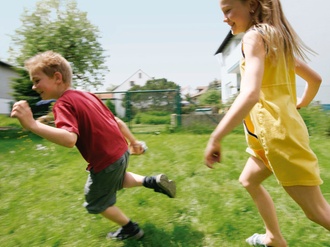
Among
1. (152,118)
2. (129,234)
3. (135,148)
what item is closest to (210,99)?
(152,118)

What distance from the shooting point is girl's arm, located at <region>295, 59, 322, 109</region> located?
1959mm

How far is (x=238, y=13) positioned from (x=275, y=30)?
20cm

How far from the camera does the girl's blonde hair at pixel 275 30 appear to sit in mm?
1529

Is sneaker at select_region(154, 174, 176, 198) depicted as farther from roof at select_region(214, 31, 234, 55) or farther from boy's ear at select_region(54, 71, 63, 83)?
roof at select_region(214, 31, 234, 55)

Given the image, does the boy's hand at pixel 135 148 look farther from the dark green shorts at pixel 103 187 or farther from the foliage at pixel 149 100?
the foliage at pixel 149 100

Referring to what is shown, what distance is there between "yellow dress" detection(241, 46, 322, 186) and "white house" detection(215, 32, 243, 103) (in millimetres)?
22111

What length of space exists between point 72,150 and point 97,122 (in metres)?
3.71

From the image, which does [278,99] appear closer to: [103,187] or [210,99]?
[103,187]

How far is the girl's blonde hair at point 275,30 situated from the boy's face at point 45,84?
1453 millimetres

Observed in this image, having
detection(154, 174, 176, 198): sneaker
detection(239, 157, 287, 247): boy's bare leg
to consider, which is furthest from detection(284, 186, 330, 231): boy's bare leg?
detection(154, 174, 176, 198): sneaker

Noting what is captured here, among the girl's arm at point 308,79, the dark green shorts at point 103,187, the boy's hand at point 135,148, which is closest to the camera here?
the girl's arm at point 308,79

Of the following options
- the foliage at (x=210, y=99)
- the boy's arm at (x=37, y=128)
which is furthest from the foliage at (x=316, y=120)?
the boy's arm at (x=37, y=128)

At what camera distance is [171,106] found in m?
11.0

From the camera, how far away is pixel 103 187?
8.21ft
